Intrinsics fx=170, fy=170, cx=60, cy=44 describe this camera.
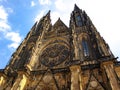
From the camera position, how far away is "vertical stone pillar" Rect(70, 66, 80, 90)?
11467mm

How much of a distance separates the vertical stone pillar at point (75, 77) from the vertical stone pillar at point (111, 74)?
199cm

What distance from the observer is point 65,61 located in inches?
600

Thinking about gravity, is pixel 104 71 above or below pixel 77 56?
below

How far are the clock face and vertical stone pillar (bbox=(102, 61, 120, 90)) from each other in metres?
4.40

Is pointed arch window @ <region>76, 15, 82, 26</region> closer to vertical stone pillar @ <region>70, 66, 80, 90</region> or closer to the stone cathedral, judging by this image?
the stone cathedral

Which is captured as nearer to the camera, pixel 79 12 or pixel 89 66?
pixel 89 66

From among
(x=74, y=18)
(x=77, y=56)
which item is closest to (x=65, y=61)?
(x=77, y=56)

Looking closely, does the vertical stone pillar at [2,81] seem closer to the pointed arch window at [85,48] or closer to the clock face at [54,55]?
the clock face at [54,55]

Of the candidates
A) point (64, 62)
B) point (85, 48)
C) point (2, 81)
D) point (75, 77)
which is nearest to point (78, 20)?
point (85, 48)

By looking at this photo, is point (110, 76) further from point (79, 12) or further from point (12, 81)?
point (79, 12)

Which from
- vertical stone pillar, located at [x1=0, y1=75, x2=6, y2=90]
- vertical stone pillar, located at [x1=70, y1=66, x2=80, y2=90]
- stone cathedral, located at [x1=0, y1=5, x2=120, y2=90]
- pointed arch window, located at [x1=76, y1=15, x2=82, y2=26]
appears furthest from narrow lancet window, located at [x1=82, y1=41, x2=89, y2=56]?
vertical stone pillar, located at [x1=0, y1=75, x2=6, y2=90]

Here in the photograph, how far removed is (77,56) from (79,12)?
9464 mm

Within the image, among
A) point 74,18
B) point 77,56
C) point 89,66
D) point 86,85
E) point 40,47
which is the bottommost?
point 86,85

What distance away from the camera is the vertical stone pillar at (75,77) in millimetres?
11467
